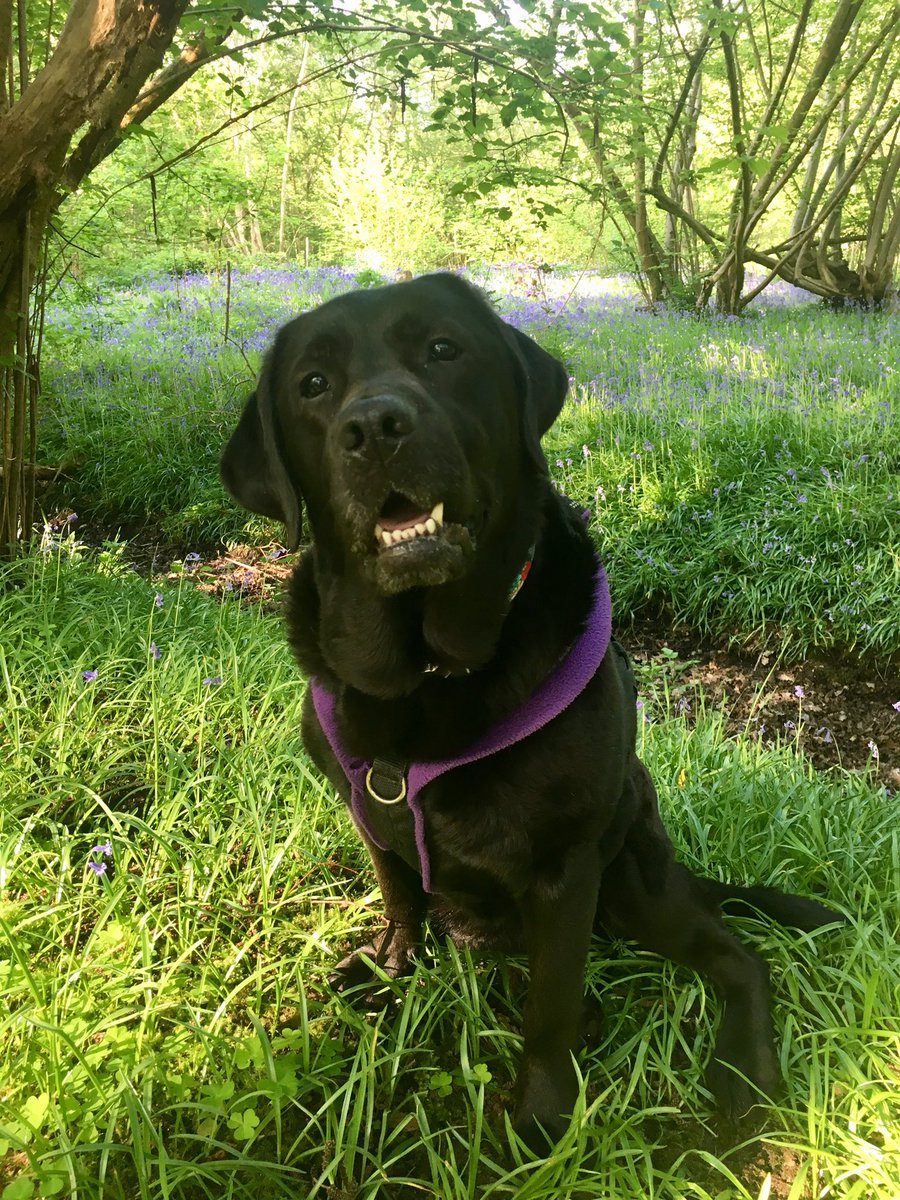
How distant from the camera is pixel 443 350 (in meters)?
1.53

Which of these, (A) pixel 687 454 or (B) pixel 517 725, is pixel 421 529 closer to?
(B) pixel 517 725

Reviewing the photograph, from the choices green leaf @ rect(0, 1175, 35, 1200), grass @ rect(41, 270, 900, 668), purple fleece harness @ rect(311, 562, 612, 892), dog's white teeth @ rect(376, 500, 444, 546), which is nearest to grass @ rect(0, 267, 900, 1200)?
green leaf @ rect(0, 1175, 35, 1200)

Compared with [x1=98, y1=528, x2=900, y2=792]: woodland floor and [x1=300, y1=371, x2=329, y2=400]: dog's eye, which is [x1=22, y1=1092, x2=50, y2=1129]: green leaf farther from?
[x1=98, y1=528, x2=900, y2=792]: woodland floor

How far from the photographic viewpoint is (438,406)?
141 cm

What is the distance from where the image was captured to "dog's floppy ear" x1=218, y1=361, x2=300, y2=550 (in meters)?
1.63

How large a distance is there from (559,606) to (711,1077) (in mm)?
1008

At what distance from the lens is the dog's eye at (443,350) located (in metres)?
1.53

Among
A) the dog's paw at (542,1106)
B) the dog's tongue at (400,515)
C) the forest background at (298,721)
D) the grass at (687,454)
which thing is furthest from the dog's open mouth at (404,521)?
the grass at (687,454)

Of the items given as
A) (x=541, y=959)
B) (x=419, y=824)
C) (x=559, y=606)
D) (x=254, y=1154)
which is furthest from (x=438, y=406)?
(x=254, y=1154)

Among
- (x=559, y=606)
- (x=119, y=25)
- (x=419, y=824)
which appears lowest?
(x=419, y=824)

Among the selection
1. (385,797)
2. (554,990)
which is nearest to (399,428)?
(385,797)

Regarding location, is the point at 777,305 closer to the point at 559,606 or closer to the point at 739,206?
the point at 739,206

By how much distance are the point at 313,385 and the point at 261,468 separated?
0.23 meters

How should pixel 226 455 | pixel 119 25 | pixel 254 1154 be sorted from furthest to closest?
pixel 119 25
pixel 226 455
pixel 254 1154
